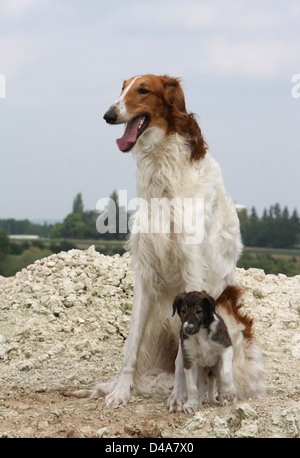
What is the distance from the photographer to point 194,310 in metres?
5.33

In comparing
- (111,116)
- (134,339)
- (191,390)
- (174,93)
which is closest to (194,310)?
(191,390)

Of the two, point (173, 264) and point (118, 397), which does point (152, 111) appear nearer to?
point (173, 264)

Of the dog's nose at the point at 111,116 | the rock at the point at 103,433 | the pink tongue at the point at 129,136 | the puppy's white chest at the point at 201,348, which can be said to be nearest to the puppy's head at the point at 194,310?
the puppy's white chest at the point at 201,348

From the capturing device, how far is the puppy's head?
529 cm

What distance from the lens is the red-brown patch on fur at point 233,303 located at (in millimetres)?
6113

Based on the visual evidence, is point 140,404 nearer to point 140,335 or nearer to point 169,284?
point 140,335

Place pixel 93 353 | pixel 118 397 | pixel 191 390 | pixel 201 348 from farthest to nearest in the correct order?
pixel 93 353, pixel 118 397, pixel 191 390, pixel 201 348

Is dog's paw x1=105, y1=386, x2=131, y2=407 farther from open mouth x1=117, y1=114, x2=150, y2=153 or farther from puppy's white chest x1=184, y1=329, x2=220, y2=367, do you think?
open mouth x1=117, y1=114, x2=150, y2=153

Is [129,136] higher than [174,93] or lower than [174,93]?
lower

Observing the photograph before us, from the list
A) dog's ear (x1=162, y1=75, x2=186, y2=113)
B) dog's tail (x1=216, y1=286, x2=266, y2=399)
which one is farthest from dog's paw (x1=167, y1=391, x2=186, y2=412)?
dog's ear (x1=162, y1=75, x2=186, y2=113)

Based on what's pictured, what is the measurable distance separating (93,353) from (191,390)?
3.08m

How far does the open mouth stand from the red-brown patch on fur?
1.64 m

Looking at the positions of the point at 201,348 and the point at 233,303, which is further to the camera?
the point at 233,303

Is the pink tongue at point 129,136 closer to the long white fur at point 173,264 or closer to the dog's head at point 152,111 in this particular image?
the dog's head at point 152,111
